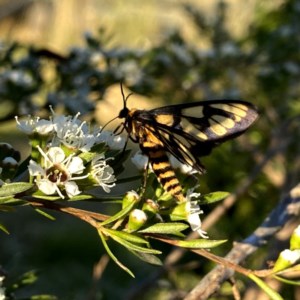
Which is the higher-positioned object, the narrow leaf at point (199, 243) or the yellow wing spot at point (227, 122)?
the yellow wing spot at point (227, 122)

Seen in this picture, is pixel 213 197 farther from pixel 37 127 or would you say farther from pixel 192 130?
pixel 37 127

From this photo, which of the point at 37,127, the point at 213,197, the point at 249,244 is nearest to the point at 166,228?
the point at 213,197

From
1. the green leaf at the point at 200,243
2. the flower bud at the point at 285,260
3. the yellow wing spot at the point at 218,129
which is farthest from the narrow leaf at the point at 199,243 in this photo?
the yellow wing spot at the point at 218,129

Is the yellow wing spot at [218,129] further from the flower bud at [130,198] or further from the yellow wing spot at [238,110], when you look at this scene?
the flower bud at [130,198]

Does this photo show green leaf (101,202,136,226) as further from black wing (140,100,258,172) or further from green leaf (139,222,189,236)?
black wing (140,100,258,172)

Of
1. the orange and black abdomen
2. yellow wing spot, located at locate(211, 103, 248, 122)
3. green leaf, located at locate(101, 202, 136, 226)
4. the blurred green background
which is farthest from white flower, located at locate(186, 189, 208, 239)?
the blurred green background

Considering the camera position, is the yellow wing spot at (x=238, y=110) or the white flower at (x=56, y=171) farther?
the yellow wing spot at (x=238, y=110)
